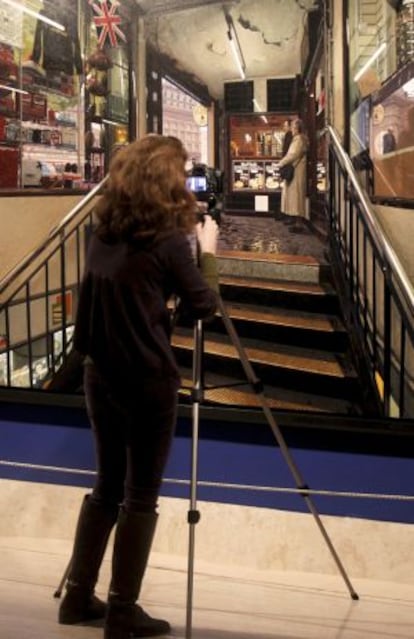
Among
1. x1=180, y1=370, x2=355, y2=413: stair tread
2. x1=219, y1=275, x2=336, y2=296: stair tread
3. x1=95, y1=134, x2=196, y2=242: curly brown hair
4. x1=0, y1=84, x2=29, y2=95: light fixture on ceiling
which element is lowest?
x1=180, y1=370, x2=355, y2=413: stair tread

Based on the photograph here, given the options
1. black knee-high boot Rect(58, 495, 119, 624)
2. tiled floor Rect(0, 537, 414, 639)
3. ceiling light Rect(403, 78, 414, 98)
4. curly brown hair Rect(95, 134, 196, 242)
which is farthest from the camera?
ceiling light Rect(403, 78, 414, 98)

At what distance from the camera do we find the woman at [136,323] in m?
1.76

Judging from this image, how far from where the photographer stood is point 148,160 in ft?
5.84

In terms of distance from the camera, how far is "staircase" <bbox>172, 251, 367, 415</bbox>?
2660 millimetres

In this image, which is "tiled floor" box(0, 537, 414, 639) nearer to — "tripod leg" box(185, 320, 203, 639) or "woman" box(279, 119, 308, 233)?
"tripod leg" box(185, 320, 203, 639)

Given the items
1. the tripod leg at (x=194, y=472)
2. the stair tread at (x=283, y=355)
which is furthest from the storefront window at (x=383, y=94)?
the tripod leg at (x=194, y=472)

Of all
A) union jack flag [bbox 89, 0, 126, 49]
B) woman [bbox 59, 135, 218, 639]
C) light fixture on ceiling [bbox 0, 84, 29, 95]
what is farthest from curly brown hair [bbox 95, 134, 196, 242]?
light fixture on ceiling [bbox 0, 84, 29, 95]

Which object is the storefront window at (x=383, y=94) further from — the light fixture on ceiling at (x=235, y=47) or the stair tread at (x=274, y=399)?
the stair tread at (x=274, y=399)

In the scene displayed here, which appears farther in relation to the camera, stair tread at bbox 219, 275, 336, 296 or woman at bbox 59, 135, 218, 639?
stair tread at bbox 219, 275, 336, 296

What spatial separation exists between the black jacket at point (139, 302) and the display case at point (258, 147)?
0.97m

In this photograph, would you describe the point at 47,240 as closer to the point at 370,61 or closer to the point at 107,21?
the point at 107,21

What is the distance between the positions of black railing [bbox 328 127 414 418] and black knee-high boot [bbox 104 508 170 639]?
1.08 meters

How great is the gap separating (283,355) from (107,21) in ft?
4.52

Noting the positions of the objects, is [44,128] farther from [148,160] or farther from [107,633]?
[107,633]
